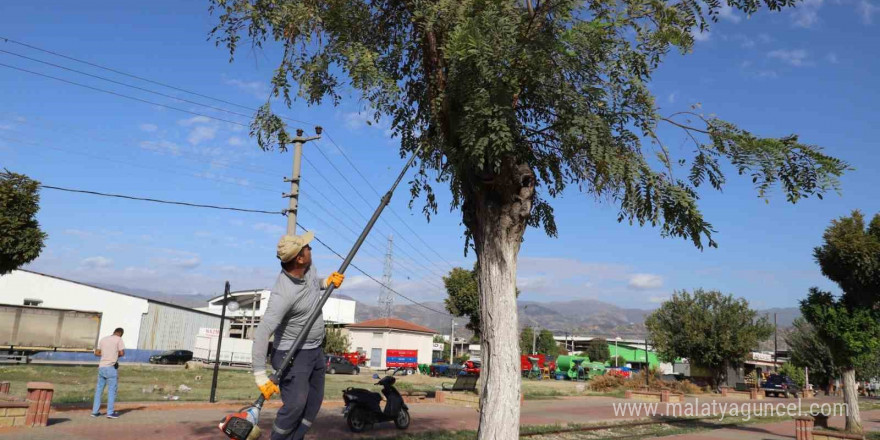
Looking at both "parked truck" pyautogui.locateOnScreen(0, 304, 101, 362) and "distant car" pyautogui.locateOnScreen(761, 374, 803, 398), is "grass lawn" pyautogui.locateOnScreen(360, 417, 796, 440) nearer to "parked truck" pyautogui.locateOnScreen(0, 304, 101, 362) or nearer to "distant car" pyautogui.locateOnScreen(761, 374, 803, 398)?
"distant car" pyautogui.locateOnScreen(761, 374, 803, 398)

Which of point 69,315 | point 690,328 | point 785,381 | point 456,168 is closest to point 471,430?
point 456,168

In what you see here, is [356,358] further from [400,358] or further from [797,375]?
[797,375]

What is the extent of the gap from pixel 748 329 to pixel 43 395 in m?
35.1

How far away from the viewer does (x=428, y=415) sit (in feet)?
46.0

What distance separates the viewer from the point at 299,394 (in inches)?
179

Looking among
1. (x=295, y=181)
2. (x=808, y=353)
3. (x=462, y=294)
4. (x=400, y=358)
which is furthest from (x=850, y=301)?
(x=400, y=358)

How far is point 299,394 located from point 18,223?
8411mm

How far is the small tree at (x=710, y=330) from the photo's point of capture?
Result: 111 ft

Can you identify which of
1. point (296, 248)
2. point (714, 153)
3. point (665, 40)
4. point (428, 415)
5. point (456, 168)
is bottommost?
point (428, 415)

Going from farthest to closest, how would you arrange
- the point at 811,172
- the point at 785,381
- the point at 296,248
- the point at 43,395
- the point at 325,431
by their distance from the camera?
the point at 785,381 → the point at 325,431 → the point at 43,395 → the point at 811,172 → the point at 296,248

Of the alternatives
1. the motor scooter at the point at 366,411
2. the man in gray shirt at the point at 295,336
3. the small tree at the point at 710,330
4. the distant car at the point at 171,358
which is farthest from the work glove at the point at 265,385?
the distant car at the point at 171,358

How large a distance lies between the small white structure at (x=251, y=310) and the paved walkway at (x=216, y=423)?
38.4 metres

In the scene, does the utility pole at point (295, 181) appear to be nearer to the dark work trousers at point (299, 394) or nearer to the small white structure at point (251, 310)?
the dark work trousers at point (299, 394)

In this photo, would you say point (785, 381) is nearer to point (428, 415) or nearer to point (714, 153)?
point (428, 415)
